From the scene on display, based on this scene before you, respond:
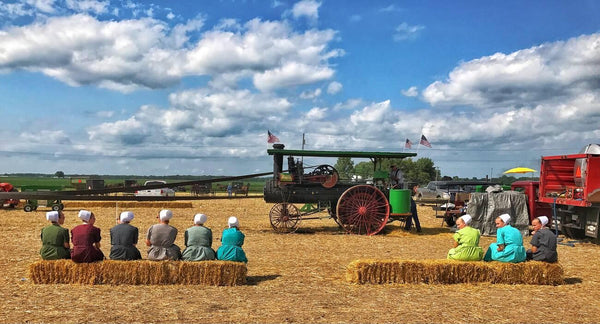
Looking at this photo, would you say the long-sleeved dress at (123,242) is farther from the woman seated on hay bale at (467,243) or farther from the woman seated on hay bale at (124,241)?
the woman seated on hay bale at (467,243)

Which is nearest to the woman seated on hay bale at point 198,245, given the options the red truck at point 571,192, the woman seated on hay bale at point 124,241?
the woman seated on hay bale at point 124,241

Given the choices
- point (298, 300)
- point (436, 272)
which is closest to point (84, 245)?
point (298, 300)

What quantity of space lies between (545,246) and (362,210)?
802cm

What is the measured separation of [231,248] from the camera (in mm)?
8969

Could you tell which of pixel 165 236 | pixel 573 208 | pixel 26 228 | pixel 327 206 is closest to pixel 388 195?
pixel 327 206

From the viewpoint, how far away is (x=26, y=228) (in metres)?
17.2

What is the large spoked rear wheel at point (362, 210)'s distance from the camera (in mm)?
17078

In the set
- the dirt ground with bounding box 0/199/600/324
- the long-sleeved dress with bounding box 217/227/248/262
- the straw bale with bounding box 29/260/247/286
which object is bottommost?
the dirt ground with bounding box 0/199/600/324

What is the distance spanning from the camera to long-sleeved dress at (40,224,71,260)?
335 inches

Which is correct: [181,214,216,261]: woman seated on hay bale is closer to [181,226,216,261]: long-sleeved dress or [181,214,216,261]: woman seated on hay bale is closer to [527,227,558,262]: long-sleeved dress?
[181,226,216,261]: long-sleeved dress

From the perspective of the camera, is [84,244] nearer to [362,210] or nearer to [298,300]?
[298,300]

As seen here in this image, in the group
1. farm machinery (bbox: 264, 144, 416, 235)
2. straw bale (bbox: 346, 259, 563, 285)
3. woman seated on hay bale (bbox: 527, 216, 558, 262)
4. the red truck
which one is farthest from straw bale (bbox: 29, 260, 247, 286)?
the red truck

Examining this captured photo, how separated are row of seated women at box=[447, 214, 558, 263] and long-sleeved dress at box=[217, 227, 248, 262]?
3799 millimetres

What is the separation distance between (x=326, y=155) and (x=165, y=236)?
8737mm
